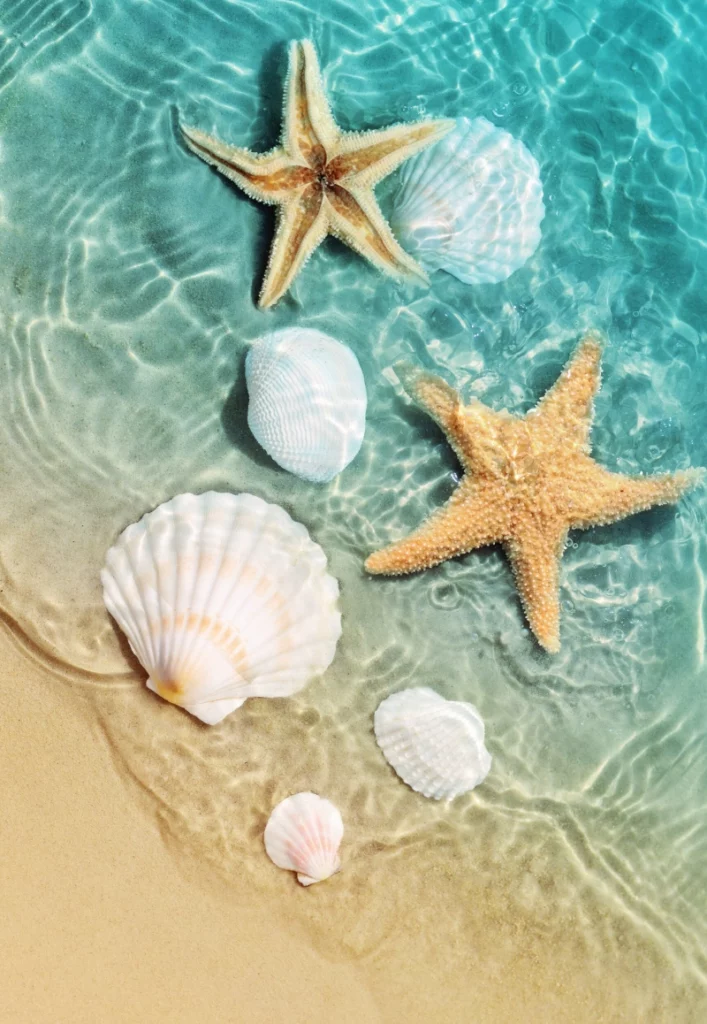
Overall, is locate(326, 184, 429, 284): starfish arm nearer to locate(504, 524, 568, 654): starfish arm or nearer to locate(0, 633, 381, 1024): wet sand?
locate(504, 524, 568, 654): starfish arm

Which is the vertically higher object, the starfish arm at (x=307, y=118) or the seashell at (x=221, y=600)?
the starfish arm at (x=307, y=118)

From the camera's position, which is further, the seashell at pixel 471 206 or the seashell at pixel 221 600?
the seashell at pixel 471 206

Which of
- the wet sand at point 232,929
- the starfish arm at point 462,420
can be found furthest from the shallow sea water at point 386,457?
the starfish arm at point 462,420

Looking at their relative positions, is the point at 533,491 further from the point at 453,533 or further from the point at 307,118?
the point at 307,118

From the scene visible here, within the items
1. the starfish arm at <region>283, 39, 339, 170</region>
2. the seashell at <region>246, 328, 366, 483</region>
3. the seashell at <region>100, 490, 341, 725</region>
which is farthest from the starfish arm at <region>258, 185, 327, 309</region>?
the seashell at <region>100, 490, 341, 725</region>

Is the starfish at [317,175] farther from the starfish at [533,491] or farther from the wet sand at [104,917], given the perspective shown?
the wet sand at [104,917]

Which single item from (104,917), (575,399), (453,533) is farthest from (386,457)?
(104,917)
